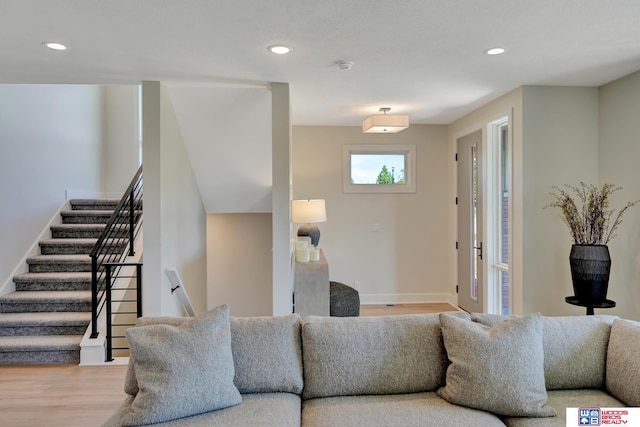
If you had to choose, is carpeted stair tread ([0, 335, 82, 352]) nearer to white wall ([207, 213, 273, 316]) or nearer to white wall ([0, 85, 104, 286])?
white wall ([0, 85, 104, 286])

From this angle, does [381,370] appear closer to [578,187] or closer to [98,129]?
[578,187]

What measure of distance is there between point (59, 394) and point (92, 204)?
10.1 feet

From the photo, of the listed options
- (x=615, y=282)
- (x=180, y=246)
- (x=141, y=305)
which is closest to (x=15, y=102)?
(x=180, y=246)

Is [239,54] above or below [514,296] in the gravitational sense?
above

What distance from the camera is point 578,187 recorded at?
3904 mm

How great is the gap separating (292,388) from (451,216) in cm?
437

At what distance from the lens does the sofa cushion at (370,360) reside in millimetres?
1953

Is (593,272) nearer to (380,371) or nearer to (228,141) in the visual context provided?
(380,371)

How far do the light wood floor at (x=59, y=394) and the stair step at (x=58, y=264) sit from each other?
1.31 m

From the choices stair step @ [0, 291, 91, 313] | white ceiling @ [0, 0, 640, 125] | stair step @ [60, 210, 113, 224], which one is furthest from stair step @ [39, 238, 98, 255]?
white ceiling @ [0, 0, 640, 125]

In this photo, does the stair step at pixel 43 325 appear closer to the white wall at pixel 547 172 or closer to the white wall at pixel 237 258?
the white wall at pixel 237 258

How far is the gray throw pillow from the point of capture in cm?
167

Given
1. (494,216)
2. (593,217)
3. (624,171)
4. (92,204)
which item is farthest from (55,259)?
(624,171)

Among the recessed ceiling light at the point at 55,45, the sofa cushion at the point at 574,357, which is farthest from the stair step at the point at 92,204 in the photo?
the sofa cushion at the point at 574,357
